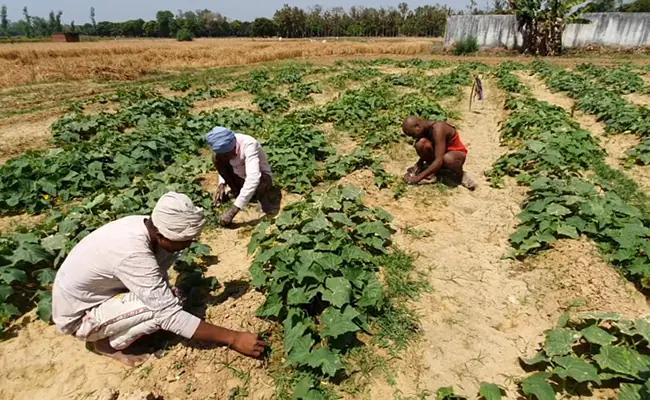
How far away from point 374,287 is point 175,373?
147 centimetres

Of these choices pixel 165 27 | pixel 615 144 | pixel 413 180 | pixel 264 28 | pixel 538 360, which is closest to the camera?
pixel 538 360

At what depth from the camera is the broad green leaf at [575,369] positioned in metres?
2.30

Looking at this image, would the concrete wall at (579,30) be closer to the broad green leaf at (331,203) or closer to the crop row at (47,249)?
the broad green leaf at (331,203)

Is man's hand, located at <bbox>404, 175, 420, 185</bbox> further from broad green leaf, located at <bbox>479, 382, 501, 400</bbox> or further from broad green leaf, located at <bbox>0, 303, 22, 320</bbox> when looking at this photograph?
broad green leaf, located at <bbox>0, 303, 22, 320</bbox>

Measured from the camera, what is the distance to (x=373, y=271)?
3496mm

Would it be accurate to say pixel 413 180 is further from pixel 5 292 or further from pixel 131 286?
pixel 5 292

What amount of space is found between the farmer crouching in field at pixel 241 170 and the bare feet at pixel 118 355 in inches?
72.4

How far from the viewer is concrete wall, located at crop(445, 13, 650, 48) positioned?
2180 cm

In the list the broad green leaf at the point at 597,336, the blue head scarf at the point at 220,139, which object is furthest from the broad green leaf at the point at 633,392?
the blue head scarf at the point at 220,139

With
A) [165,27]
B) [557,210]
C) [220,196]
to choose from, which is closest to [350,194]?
[220,196]

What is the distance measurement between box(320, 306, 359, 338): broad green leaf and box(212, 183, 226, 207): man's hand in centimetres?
271

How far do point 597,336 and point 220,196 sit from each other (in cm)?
401

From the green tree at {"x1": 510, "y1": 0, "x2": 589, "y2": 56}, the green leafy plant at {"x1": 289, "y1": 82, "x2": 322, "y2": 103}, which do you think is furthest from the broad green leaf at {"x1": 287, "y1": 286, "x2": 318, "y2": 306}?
the green tree at {"x1": 510, "y1": 0, "x2": 589, "y2": 56}

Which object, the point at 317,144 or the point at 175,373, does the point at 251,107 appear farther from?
the point at 175,373
